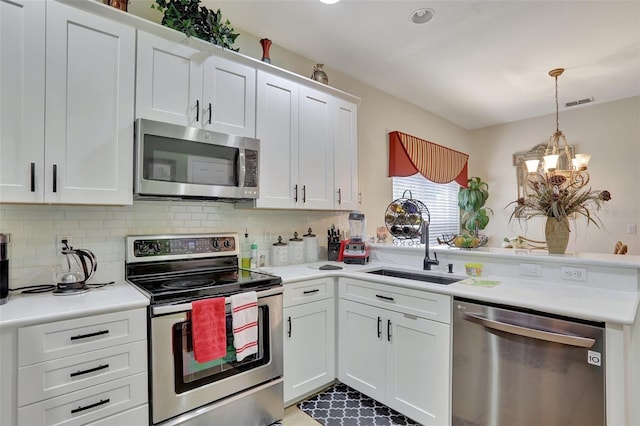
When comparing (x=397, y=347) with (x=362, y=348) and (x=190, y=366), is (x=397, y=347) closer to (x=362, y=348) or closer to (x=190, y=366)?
(x=362, y=348)

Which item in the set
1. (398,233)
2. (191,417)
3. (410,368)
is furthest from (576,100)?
(191,417)

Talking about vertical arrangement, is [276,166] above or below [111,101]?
below

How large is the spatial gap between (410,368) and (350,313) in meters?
0.55

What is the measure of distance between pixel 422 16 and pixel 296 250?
2167 mm

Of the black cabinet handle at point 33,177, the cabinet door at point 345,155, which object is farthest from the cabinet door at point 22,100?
the cabinet door at point 345,155

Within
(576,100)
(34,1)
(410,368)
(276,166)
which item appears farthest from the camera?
(576,100)

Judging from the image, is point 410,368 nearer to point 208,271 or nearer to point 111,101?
point 208,271

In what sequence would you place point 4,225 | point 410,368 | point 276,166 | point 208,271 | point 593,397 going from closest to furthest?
point 593,397, point 4,225, point 410,368, point 208,271, point 276,166

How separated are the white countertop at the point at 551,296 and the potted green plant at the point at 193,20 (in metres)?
1.70

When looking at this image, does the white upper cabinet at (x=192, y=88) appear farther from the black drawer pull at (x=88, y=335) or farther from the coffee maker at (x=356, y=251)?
the coffee maker at (x=356, y=251)

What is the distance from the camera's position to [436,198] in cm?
496

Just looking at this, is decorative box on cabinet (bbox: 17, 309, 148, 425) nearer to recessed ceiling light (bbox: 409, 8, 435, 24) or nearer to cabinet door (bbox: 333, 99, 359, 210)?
cabinet door (bbox: 333, 99, 359, 210)

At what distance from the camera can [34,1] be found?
1.59m

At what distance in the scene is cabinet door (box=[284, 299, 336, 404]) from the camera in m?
2.21
